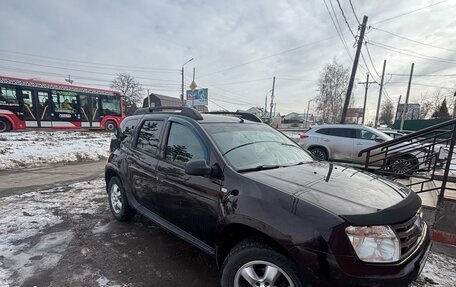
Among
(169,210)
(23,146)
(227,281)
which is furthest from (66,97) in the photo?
(227,281)

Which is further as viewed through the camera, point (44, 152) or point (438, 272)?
point (44, 152)

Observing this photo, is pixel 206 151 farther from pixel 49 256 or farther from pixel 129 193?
pixel 49 256

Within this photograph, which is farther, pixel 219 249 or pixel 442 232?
pixel 442 232

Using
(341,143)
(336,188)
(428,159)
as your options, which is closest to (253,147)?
(336,188)

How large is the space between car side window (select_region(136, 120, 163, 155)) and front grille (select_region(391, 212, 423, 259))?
2.74 meters

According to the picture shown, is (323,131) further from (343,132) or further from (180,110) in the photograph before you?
(180,110)

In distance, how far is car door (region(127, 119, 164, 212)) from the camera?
133 inches

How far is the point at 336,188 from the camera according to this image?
7.45 ft

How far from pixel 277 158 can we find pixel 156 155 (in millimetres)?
1546

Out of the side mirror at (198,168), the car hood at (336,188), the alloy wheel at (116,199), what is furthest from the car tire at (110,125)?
the car hood at (336,188)

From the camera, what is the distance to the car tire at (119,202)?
4082 millimetres

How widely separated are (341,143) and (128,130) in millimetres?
8028

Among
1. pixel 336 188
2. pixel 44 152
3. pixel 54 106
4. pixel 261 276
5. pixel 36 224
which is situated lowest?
pixel 44 152

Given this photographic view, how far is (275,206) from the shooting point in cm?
203
